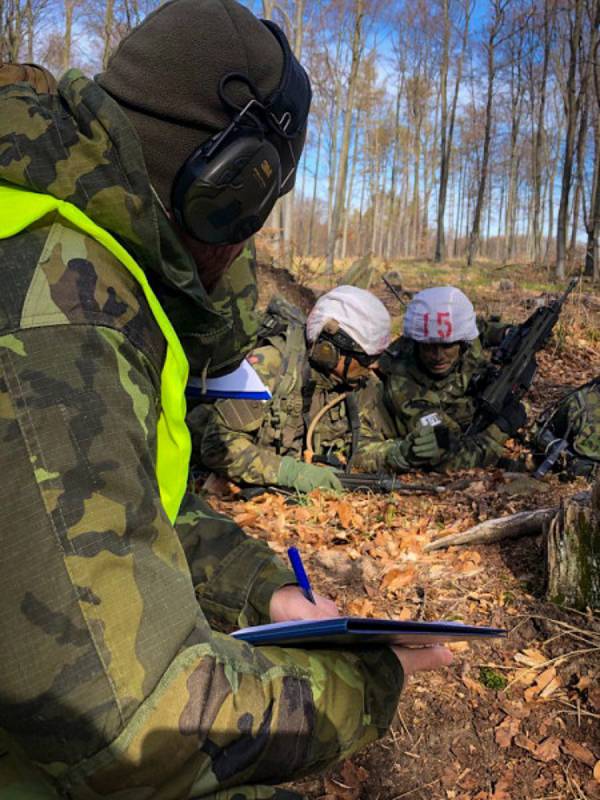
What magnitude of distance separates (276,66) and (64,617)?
3.39 feet

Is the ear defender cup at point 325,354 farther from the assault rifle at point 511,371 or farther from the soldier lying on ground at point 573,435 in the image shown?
the soldier lying on ground at point 573,435

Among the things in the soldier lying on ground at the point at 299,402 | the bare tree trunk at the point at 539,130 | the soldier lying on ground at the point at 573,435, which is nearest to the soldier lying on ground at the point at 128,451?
the soldier lying on ground at the point at 299,402

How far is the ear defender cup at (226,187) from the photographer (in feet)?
3.66

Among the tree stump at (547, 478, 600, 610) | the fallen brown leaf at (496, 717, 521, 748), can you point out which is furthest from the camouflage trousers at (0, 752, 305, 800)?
the tree stump at (547, 478, 600, 610)

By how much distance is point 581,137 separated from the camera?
52.4ft

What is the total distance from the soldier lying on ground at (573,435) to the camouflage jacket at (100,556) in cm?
401

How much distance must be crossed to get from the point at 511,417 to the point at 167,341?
492 cm

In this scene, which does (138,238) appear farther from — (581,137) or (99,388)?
(581,137)

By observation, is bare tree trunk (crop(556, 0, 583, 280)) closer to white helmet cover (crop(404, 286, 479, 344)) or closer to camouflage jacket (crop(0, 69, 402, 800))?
white helmet cover (crop(404, 286, 479, 344))

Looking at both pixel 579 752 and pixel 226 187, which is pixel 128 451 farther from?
pixel 579 752

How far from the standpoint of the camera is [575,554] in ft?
7.34

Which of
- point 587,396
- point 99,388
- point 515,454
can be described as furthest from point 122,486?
point 515,454

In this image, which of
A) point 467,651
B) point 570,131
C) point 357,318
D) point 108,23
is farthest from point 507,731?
point 108,23

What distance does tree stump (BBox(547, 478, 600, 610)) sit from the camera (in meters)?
2.20
